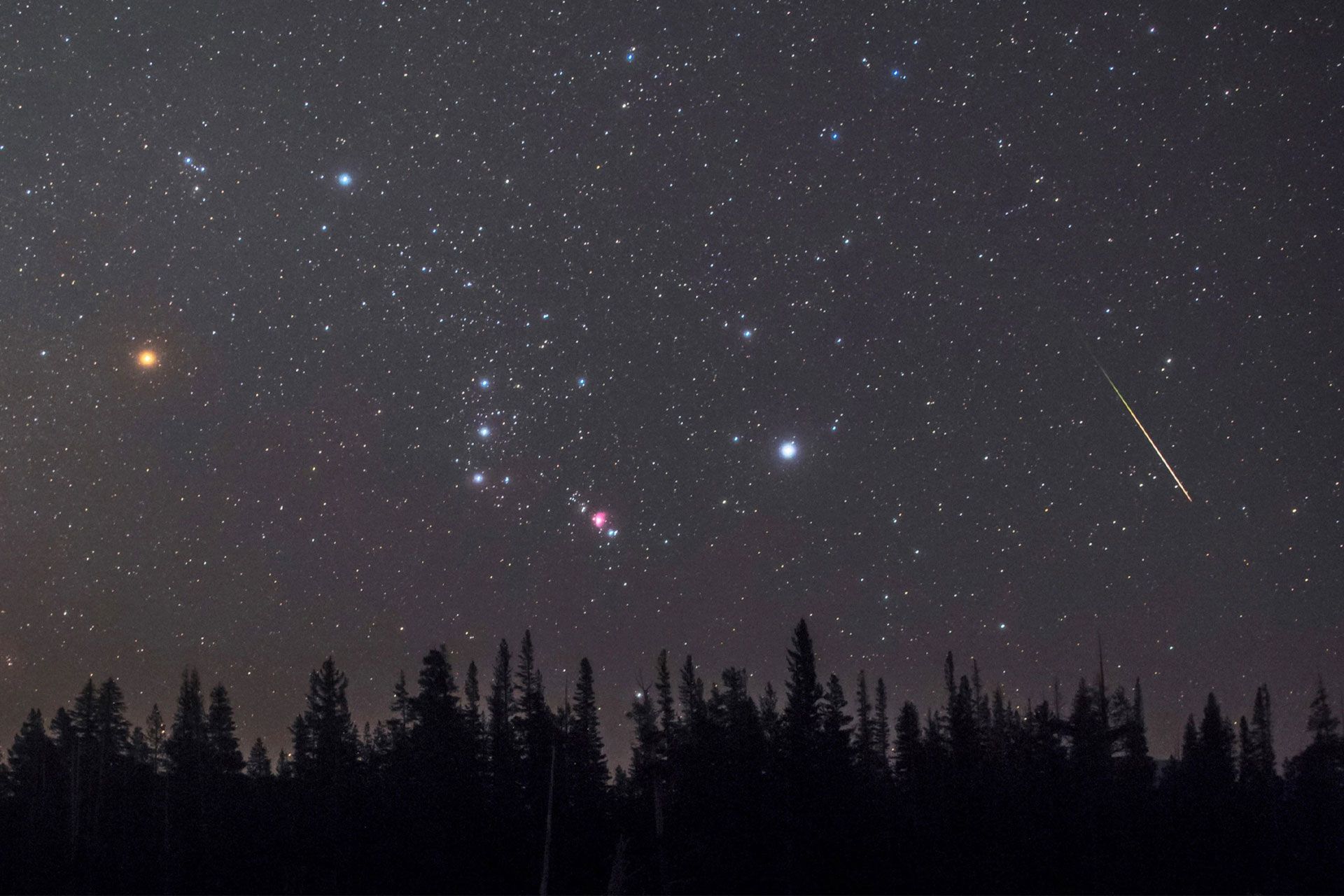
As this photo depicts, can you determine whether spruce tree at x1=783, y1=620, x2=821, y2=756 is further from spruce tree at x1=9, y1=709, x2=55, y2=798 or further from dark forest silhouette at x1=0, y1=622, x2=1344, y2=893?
spruce tree at x1=9, y1=709, x2=55, y2=798

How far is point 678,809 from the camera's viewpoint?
143 feet

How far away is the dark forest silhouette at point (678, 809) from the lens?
43781 millimetres

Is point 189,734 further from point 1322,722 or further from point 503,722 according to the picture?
point 1322,722

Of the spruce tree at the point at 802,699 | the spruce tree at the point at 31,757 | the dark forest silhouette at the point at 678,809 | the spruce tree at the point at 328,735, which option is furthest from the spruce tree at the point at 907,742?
the spruce tree at the point at 31,757

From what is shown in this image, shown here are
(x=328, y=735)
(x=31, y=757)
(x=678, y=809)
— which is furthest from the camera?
(x=31, y=757)

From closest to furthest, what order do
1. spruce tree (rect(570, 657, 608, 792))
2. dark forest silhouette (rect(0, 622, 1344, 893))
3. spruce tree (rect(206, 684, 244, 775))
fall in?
dark forest silhouette (rect(0, 622, 1344, 893))
spruce tree (rect(570, 657, 608, 792))
spruce tree (rect(206, 684, 244, 775))

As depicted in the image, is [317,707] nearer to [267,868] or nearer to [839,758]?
[267,868]

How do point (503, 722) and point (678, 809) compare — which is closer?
point (678, 809)

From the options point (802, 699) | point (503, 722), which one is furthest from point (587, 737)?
point (802, 699)

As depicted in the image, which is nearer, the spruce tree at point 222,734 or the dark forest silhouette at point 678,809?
the dark forest silhouette at point 678,809

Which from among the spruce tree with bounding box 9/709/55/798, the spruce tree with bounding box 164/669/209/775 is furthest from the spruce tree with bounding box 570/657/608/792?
the spruce tree with bounding box 9/709/55/798

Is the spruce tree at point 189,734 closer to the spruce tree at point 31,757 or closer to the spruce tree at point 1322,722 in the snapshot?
the spruce tree at point 31,757

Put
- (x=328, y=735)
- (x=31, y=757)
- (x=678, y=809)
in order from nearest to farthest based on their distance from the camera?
(x=678, y=809)
(x=328, y=735)
(x=31, y=757)

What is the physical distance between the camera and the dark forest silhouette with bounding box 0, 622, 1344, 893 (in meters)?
43.8
